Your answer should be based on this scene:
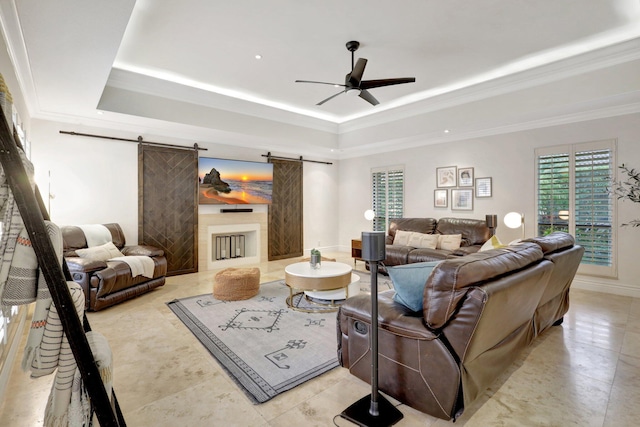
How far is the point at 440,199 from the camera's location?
6109mm

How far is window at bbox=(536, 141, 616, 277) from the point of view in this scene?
4336 millimetres

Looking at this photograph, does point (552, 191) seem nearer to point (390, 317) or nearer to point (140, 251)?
point (390, 317)

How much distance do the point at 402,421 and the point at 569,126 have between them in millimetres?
4903

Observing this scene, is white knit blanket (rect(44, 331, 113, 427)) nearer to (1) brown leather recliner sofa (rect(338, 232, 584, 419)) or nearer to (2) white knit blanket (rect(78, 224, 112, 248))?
(1) brown leather recliner sofa (rect(338, 232, 584, 419))

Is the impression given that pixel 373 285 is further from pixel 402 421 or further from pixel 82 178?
pixel 82 178

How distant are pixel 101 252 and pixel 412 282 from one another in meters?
4.03

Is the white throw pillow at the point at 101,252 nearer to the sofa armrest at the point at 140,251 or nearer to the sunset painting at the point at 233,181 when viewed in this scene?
the sofa armrest at the point at 140,251

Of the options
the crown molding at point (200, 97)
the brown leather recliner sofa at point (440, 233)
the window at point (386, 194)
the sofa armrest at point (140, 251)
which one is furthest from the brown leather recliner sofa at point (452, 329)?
the window at point (386, 194)

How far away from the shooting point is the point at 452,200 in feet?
19.6

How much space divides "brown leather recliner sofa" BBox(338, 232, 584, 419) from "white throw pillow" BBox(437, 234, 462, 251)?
2956 millimetres

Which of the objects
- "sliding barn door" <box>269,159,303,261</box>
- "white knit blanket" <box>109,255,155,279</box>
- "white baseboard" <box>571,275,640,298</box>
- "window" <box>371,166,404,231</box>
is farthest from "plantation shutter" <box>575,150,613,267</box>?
"white knit blanket" <box>109,255,155,279</box>

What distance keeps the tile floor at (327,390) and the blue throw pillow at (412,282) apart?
0.67 metres

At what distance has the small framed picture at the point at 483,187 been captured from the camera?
5.47m

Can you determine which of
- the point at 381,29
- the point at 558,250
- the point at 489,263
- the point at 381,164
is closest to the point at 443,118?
the point at 381,164
